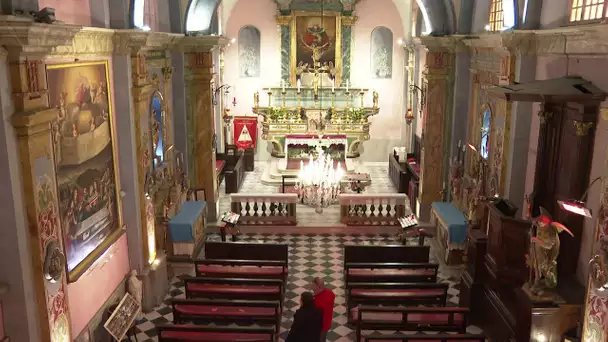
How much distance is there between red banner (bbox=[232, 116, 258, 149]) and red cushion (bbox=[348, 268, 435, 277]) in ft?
40.7

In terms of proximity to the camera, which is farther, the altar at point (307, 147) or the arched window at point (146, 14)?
the altar at point (307, 147)

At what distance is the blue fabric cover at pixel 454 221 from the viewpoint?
12617 mm

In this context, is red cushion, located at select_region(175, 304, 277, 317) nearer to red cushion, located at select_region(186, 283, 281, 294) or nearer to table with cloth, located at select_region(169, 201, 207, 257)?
red cushion, located at select_region(186, 283, 281, 294)

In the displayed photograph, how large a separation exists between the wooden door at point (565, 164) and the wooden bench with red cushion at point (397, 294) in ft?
6.99

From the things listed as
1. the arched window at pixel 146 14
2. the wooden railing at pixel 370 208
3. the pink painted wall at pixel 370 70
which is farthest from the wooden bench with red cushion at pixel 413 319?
the pink painted wall at pixel 370 70

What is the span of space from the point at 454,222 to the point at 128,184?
24.1 ft

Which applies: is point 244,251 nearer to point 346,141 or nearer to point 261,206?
point 261,206

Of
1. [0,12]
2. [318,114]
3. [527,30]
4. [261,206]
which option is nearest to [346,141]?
[318,114]

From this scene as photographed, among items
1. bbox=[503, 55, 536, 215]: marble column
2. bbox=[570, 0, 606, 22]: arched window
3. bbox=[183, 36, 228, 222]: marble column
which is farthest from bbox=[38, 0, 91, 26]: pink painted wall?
bbox=[570, 0, 606, 22]: arched window

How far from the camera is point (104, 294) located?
9.23 m

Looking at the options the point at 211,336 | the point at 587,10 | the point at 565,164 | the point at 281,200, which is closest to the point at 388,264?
the point at 565,164

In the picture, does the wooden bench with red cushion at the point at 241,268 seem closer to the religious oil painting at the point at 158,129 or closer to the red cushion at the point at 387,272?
the red cushion at the point at 387,272

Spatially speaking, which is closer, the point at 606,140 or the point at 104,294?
the point at 606,140

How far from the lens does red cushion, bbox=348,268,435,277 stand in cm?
1077
